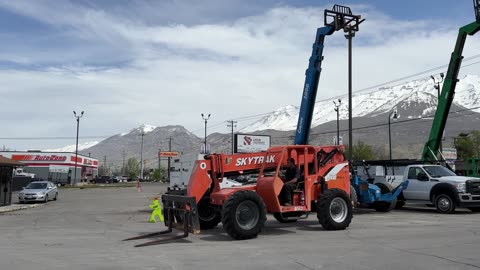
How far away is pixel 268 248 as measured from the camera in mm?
10891

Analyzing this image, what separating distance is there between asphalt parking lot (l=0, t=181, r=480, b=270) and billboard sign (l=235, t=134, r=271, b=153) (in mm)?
21094

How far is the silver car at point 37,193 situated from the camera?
104ft

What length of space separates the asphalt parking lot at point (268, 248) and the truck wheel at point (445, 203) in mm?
3975

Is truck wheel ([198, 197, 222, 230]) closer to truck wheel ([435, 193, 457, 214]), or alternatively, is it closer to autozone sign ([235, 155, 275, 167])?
autozone sign ([235, 155, 275, 167])

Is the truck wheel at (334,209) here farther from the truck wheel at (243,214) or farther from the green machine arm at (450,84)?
the green machine arm at (450,84)

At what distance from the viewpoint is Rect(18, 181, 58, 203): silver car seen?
31844 millimetres

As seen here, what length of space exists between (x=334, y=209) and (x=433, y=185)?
346 inches

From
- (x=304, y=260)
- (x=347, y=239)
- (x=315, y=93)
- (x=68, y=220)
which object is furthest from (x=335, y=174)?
(x=68, y=220)

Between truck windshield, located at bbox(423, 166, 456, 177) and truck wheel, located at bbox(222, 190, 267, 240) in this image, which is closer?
truck wheel, located at bbox(222, 190, 267, 240)

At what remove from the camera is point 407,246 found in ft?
35.3

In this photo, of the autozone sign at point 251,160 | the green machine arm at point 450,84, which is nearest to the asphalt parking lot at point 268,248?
the autozone sign at point 251,160

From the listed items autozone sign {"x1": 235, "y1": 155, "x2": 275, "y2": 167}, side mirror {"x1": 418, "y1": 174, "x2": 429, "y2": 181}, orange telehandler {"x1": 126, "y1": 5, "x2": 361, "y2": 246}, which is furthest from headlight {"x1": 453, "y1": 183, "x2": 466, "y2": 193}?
autozone sign {"x1": 235, "y1": 155, "x2": 275, "y2": 167}

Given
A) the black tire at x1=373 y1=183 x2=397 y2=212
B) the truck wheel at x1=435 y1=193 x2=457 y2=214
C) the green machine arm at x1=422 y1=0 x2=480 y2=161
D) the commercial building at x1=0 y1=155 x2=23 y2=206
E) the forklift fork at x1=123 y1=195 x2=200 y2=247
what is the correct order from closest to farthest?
the forklift fork at x1=123 y1=195 x2=200 y2=247 → the truck wheel at x1=435 y1=193 x2=457 y2=214 → the black tire at x1=373 y1=183 x2=397 y2=212 → the green machine arm at x1=422 y1=0 x2=480 y2=161 → the commercial building at x1=0 y1=155 x2=23 y2=206

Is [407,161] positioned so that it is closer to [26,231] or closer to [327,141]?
[26,231]
